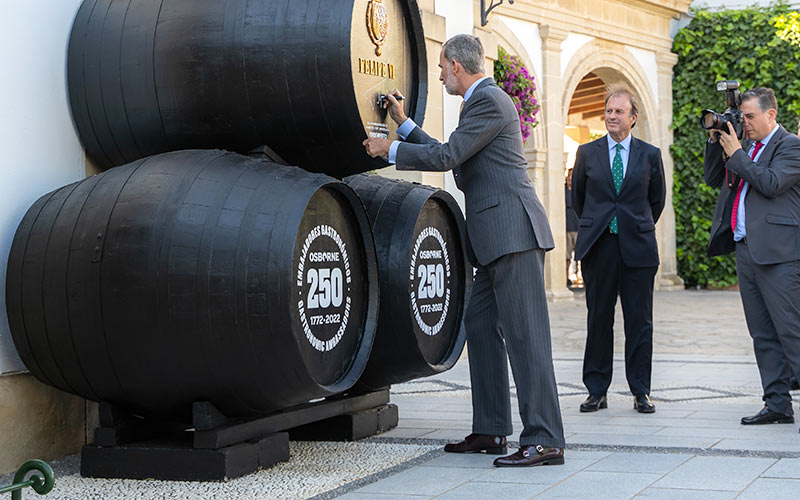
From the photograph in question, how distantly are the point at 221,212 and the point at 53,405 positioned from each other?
3.93 ft

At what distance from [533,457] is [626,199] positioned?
6.80ft

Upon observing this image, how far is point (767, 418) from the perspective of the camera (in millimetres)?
5047

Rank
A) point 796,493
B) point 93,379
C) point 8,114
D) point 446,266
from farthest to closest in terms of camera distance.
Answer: point 446,266
point 8,114
point 93,379
point 796,493

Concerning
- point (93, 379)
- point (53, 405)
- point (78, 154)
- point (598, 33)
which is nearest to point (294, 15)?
point (78, 154)

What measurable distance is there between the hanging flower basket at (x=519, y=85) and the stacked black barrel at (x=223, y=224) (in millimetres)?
7826

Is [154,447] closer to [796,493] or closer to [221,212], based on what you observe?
[221,212]

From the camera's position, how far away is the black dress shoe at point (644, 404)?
5463mm

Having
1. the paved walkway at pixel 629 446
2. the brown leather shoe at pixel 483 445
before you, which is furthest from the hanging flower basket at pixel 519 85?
the brown leather shoe at pixel 483 445

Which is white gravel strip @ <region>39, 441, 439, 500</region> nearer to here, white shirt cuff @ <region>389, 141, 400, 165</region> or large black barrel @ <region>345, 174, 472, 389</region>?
large black barrel @ <region>345, 174, 472, 389</region>

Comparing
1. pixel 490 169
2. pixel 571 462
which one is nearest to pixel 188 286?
pixel 490 169

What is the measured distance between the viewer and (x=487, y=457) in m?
4.24

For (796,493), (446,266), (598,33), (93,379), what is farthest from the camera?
(598,33)

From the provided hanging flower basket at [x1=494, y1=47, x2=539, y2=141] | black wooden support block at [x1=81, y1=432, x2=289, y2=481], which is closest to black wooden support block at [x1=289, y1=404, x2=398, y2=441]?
black wooden support block at [x1=81, y1=432, x2=289, y2=481]

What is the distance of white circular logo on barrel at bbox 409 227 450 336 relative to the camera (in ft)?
14.5
